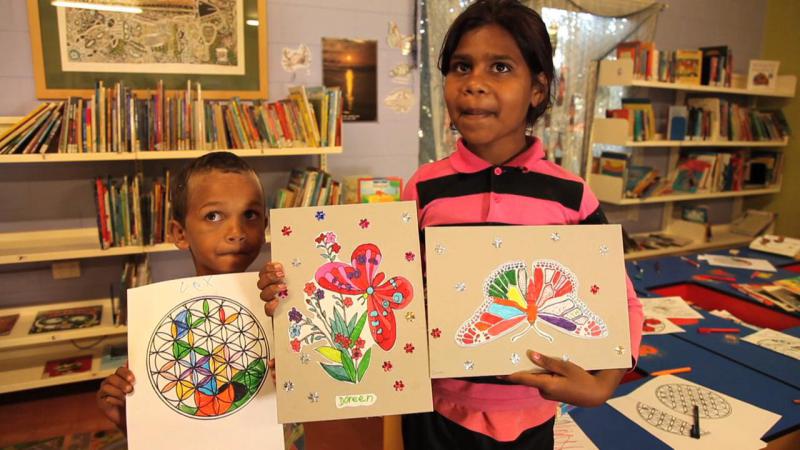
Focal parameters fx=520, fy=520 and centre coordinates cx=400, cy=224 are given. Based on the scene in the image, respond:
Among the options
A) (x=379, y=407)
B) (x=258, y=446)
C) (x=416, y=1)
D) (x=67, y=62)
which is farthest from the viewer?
(x=416, y=1)

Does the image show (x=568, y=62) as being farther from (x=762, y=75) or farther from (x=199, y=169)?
(x=199, y=169)

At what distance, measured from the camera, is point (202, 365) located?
103 centimetres

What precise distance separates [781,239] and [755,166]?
5.37 ft

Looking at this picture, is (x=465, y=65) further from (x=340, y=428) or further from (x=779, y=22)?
(x=779, y=22)

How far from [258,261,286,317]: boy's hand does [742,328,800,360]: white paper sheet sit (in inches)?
70.7

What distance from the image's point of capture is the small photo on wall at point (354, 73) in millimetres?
3086

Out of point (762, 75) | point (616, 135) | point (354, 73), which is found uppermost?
point (762, 75)

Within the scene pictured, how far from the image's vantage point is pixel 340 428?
1.31m

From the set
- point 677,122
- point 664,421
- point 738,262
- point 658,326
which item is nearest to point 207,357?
point 664,421

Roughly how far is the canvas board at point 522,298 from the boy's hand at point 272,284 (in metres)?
0.27

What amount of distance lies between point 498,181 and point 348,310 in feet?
1.39

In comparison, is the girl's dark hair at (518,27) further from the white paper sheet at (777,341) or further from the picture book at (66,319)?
the picture book at (66,319)

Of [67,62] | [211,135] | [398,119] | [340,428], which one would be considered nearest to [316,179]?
[211,135]

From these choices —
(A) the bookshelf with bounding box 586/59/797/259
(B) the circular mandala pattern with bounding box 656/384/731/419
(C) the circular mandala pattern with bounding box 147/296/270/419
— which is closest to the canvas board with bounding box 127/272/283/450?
(C) the circular mandala pattern with bounding box 147/296/270/419
